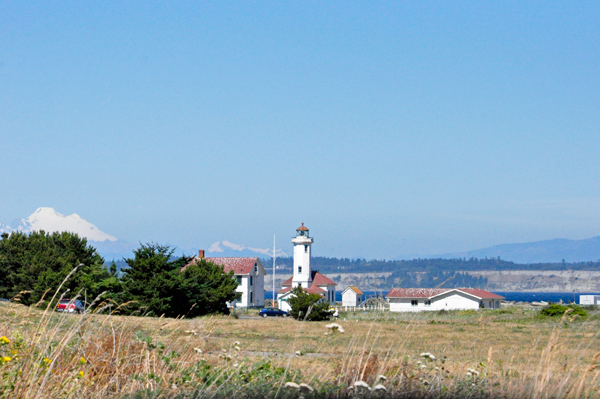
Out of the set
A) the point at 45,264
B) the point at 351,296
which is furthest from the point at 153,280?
the point at 351,296

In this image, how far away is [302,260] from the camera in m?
83.6

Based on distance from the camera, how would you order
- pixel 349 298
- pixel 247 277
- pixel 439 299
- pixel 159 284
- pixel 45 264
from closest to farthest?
pixel 159 284 < pixel 45 264 < pixel 247 277 < pixel 439 299 < pixel 349 298

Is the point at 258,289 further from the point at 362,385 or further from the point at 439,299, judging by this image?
the point at 362,385

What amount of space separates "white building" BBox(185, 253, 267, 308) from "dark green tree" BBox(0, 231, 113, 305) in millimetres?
22762

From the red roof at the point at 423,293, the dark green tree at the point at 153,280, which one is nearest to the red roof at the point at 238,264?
the red roof at the point at 423,293

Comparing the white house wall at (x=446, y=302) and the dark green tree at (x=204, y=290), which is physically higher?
the dark green tree at (x=204, y=290)

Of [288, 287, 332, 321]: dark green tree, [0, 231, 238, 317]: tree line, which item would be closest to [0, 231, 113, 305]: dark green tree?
[0, 231, 238, 317]: tree line

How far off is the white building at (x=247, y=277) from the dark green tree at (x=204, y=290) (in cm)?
Result: 2223

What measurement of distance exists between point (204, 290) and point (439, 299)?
41412 millimetres

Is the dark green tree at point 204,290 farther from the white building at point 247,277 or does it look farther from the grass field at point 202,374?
the grass field at point 202,374

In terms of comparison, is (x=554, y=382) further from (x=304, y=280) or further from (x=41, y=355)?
(x=304, y=280)

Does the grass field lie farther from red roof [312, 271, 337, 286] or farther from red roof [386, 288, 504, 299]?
red roof [312, 271, 337, 286]

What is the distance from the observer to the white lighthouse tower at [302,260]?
82750 millimetres

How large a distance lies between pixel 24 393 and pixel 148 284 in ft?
102
